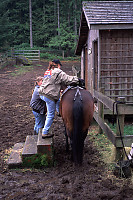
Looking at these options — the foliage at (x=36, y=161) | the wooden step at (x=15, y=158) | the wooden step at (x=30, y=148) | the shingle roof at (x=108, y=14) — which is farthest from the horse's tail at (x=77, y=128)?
the shingle roof at (x=108, y=14)

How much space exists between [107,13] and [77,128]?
496 cm

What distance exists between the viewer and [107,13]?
7262 mm

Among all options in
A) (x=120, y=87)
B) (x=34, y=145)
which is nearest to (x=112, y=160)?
(x=34, y=145)

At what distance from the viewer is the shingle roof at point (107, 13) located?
6.70 metres

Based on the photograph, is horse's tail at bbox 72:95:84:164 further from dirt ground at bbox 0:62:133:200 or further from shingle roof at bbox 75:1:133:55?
shingle roof at bbox 75:1:133:55

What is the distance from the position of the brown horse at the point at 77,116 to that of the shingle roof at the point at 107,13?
3481 millimetres

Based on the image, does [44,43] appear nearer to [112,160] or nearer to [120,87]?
[120,87]

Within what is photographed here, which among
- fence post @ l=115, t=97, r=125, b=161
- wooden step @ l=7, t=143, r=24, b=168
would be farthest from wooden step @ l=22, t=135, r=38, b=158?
fence post @ l=115, t=97, r=125, b=161

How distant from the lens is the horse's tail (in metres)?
3.68

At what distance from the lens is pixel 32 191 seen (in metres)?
3.21

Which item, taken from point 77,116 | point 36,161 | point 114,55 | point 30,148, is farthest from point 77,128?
point 114,55

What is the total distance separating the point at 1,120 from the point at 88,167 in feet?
13.5

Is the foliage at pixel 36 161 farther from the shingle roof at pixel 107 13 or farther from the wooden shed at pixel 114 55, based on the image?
the shingle roof at pixel 107 13

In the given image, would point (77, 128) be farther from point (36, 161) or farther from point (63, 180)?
point (36, 161)
